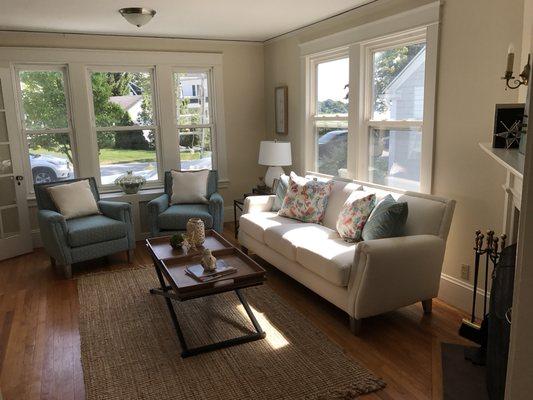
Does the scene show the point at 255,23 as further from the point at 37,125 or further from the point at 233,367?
the point at 233,367

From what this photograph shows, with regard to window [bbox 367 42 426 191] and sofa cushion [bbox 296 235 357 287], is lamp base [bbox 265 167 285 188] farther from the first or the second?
sofa cushion [bbox 296 235 357 287]

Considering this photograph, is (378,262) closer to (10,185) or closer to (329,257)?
(329,257)

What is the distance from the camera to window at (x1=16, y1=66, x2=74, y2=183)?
4.75 meters

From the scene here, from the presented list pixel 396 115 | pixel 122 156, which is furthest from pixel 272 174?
pixel 122 156

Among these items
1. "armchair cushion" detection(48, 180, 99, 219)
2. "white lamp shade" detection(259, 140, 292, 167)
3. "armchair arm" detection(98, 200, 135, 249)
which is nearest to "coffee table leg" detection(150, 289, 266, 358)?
"armchair arm" detection(98, 200, 135, 249)

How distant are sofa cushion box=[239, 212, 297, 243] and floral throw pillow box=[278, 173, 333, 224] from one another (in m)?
0.10

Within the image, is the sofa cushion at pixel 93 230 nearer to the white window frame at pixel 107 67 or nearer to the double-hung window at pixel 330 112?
the white window frame at pixel 107 67

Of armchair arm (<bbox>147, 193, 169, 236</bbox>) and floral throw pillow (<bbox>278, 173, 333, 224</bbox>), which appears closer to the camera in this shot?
floral throw pillow (<bbox>278, 173, 333, 224</bbox>)

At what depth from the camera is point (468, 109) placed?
9.77 ft

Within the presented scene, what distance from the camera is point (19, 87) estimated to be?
4.70 m

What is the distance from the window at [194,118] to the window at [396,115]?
7.88 ft

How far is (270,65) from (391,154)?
2432 mm

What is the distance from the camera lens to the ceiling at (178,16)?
3.55 m

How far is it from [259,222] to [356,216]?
41.3 inches
